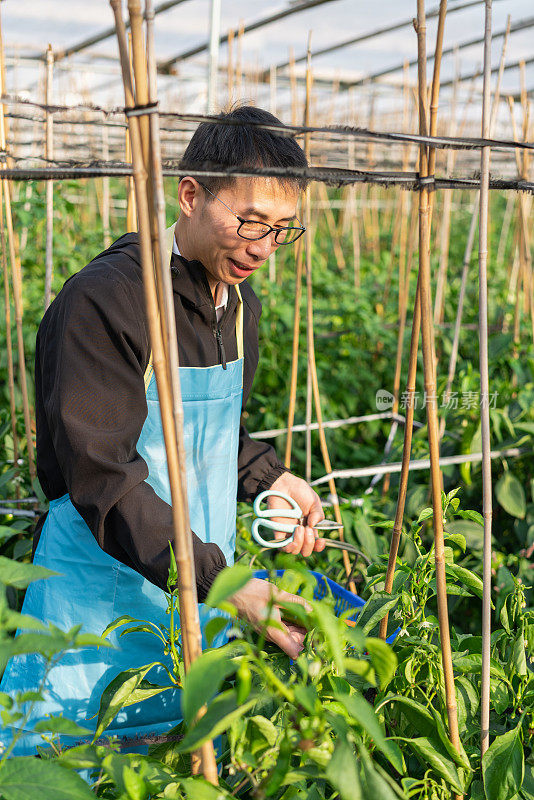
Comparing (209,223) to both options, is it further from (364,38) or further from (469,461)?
(364,38)

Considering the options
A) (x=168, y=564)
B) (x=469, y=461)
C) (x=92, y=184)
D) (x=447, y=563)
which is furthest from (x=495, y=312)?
(x=92, y=184)

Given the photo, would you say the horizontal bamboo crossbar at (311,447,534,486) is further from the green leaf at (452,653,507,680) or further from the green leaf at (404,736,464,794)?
the green leaf at (404,736,464,794)

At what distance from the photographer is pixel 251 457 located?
1.39 metres

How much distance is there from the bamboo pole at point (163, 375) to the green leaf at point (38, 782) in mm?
132

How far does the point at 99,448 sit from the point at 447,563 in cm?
50

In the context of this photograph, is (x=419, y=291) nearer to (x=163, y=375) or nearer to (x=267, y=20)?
(x=163, y=375)

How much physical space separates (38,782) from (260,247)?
725 millimetres

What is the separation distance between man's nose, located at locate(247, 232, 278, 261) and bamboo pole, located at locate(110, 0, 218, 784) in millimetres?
373

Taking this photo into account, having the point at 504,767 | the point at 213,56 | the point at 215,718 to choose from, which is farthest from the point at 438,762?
the point at 213,56

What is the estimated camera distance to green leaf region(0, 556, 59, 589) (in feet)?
2.11

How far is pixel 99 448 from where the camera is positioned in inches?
36.6

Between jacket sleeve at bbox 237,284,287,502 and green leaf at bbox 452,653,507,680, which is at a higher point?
jacket sleeve at bbox 237,284,287,502

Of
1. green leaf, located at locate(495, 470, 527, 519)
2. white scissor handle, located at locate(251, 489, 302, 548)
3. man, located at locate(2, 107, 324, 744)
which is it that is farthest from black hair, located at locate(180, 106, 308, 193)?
green leaf, located at locate(495, 470, 527, 519)

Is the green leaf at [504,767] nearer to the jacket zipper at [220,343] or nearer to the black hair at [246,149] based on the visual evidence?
the jacket zipper at [220,343]
